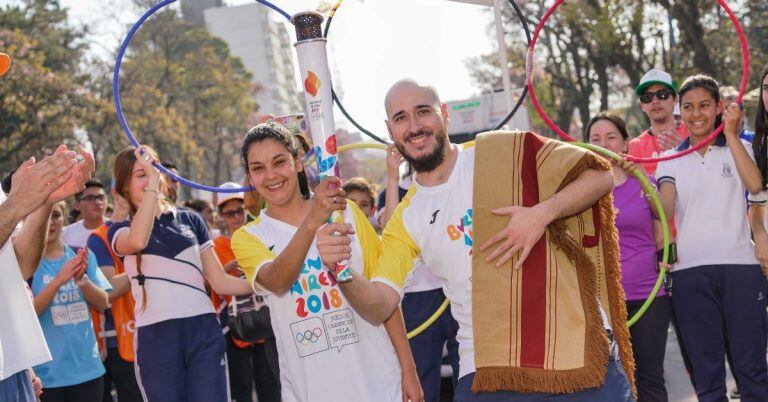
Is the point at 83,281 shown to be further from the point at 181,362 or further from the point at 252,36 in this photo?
the point at 252,36

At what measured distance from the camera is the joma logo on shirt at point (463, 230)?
4402 mm

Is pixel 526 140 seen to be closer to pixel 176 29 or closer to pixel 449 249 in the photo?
pixel 449 249

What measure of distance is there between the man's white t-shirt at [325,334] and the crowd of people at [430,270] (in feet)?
0.03

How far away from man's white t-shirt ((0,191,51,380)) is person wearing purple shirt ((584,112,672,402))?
13.6ft

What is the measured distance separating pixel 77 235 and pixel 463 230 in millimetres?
6325

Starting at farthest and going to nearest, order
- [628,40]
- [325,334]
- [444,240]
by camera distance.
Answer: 1. [628,40]
2. [325,334]
3. [444,240]

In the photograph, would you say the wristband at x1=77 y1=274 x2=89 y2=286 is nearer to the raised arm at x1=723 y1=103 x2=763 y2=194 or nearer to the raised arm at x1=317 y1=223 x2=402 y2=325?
the raised arm at x1=317 y1=223 x2=402 y2=325

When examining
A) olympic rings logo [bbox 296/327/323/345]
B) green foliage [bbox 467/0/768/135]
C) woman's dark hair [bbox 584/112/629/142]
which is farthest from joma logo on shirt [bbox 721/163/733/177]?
green foliage [bbox 467/0/768/135]

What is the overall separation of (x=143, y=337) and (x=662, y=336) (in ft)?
11.8

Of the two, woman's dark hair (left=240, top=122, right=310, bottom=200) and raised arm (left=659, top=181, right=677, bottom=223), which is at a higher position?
woman's dark hair (left=240, top=122, right=310, bottom=200)

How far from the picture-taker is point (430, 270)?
470 cm

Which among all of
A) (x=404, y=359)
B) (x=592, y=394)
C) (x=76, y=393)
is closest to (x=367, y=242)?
(x=404, y=359)

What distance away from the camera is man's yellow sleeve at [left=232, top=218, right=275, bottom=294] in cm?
478

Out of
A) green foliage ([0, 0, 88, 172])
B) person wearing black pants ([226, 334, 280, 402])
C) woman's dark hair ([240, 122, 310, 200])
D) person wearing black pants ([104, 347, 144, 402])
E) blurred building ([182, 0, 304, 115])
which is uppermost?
blurred building ([182, 0, 304, 115])
